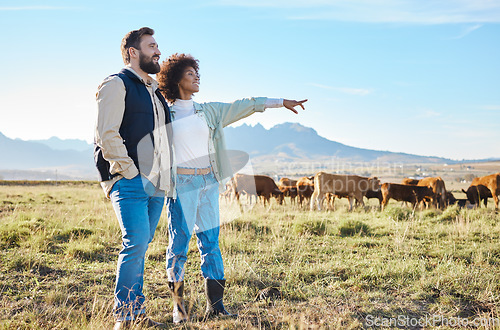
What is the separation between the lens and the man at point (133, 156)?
2.89 meters

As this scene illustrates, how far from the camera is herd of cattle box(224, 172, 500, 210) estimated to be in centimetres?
1523

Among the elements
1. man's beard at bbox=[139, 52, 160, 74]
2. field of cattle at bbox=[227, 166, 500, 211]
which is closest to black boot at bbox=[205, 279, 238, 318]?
man's beard at bbox=[139, 52, 160, 74]

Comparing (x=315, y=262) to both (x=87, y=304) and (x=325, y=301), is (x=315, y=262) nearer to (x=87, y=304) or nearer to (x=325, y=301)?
(x=325, y=301)

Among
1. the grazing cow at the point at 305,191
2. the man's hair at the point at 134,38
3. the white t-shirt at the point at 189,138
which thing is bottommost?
the grazing cow at the point at 305,191

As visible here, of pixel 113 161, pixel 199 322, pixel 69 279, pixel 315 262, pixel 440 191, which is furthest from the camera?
pixel 440 191

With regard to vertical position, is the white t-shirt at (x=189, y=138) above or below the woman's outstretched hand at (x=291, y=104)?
below

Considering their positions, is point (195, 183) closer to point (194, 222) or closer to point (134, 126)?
point (194, 222)

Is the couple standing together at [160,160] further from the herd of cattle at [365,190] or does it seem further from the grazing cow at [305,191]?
the grazing cow at [305,191]

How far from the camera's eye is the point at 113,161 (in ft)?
9.48

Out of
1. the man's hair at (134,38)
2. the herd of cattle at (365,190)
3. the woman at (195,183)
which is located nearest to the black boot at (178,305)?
the woman at (195,183)

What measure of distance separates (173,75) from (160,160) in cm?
102

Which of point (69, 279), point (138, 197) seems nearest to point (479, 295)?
point (138, 197)

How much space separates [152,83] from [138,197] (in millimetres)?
1041

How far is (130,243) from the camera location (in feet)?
9.68
